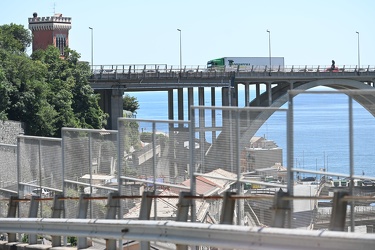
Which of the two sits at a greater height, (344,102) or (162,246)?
(344,102)

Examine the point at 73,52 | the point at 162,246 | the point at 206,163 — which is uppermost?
the point at 73,52

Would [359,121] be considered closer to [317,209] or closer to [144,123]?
[317,209]

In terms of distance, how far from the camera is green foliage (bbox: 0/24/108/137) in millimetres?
63750

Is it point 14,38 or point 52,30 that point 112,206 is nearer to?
point 14,38

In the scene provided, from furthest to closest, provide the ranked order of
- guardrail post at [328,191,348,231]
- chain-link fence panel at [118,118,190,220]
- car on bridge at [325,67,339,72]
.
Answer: car on bridge at [325,67,339,72]
chain-link fence panel at [118,118,190,220]
guardrail post at [328,191,348,231]

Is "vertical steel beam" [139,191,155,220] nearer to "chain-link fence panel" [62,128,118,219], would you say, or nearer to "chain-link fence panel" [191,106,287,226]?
"chain-link fence panel" [191,106,287,226]

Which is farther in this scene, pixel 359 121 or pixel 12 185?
pixel 12 185

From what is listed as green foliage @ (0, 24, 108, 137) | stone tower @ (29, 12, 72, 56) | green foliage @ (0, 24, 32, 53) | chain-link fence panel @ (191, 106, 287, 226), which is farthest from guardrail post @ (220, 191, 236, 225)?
stone tower @ (29, 12, 72, 56)

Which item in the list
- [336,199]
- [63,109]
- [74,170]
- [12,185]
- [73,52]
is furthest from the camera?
[73,52]

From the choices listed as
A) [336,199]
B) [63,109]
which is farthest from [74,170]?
[63,109]

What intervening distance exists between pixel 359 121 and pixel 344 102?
0.28 metres

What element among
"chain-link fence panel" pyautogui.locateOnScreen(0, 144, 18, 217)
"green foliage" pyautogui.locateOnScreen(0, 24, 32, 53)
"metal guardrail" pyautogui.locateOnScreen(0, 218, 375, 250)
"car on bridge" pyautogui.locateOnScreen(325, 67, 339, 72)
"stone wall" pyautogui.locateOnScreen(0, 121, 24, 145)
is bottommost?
"metal guardrail" pyautogui.locateOnScreen(0, 218, 375, 250)

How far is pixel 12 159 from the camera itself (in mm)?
18719

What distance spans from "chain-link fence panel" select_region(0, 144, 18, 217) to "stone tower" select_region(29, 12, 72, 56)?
104 metres
